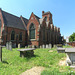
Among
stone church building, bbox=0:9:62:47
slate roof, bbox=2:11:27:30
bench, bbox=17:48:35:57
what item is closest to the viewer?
bench, bbox=17:48:35:57

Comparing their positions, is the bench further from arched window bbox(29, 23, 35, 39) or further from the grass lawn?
arched window bbox(29, 23, 35, 39)

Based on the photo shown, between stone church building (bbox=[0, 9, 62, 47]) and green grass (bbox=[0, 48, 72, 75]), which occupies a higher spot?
stone church building (bbox=[0, 9, 62, 47])

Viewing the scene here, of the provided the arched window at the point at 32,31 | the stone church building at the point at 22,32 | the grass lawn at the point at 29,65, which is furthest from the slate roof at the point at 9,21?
the grass lawn at the point at 29,65

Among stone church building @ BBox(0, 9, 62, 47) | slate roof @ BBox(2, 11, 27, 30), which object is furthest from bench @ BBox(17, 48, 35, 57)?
slate roof @ BBox(2, 11, 27, 30)

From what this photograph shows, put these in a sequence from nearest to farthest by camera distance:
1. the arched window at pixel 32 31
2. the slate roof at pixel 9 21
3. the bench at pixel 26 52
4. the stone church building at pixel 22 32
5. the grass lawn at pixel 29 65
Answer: the grass lawn at pixel 29 65, the bench at pixel 26 52, the stone church building at pixel 22 32, the slate roof at pixel 9 21, the arched window at pixel 32 31

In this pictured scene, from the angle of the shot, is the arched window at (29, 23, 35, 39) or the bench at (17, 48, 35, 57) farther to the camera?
the arched window at (29, 23, 35, 39)

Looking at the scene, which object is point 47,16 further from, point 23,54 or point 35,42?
point 23,54

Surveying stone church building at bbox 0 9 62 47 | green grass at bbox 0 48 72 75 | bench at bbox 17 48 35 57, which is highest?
stone church building at bbox 0 9 62 47

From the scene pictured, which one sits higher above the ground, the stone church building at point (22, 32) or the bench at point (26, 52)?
A: the stone church building at point (22, 32)

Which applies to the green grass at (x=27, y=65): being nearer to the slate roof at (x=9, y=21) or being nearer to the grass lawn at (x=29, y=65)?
the grass lawn at (x=29, y=65)

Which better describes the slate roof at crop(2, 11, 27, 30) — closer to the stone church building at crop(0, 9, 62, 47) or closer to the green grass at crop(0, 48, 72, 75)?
the stone church building at crop(0, 9, 62, 47)

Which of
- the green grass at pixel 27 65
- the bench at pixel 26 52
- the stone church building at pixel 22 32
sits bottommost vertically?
the green grass at pixel 27 65

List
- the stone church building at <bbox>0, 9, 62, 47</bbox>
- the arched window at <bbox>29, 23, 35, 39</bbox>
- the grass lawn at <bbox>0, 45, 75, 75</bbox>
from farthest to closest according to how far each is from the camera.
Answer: the arched window at <bbox>29, 23, 35, 39</bbox> < the stone church building at <bbox>0, 9, 62, 47</bbox> < the grass lawn at <bbox>0, 45, 75, 75</bbox>

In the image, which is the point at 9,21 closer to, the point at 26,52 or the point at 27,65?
the point at 26,52
